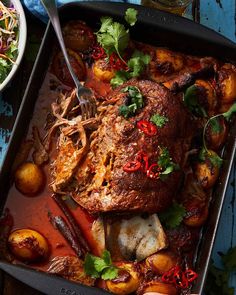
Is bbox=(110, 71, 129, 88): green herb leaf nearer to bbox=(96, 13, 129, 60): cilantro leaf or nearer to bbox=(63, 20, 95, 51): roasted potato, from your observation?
bbox=(96, 13, 129, 60): cilantro leaf

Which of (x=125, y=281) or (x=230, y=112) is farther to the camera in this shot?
(x=230, y=112)

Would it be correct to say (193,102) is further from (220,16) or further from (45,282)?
(45,282)

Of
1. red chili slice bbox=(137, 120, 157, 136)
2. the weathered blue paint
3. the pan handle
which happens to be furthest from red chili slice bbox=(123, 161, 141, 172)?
the weathered blue paint

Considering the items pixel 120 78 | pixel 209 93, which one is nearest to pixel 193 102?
pixel 209 93

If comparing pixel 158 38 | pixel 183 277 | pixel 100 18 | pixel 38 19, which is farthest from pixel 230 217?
pixel 38 19

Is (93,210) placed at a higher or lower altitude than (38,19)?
lower

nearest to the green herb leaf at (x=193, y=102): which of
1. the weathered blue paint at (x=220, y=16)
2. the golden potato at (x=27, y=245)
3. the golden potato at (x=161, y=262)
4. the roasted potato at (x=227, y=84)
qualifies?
the roasted potato at (x=227, y=84)

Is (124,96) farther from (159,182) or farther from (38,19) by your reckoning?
(38,19)
